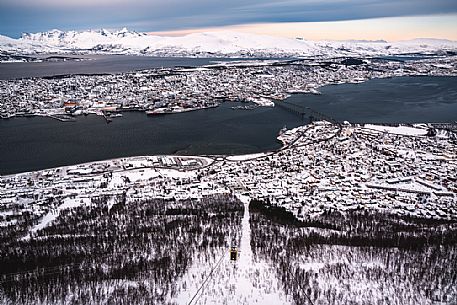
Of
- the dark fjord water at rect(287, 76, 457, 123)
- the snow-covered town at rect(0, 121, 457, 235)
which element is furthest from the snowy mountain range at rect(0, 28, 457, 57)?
the snow-covered town at rect(0, 121, 457, 235)

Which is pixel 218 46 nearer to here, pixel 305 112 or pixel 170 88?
pixel 170 88

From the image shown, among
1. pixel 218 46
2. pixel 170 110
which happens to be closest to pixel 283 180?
pixel 170 110

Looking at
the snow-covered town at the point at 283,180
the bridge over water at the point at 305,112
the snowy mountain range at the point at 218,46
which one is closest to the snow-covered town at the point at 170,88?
the bridge over water at the point at 305,112

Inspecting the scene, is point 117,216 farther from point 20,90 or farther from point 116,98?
point 20,90

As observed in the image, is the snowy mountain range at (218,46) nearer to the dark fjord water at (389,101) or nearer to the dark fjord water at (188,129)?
the dark fjord water at (389,101)

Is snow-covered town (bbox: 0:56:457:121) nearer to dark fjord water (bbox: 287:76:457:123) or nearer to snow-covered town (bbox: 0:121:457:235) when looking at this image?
dark fjord water (bbox: 287:76:457:123)

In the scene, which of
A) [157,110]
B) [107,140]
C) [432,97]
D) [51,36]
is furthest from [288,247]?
[51,36]
